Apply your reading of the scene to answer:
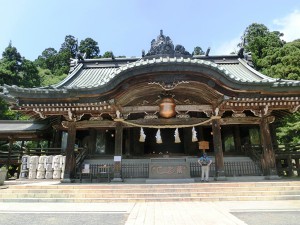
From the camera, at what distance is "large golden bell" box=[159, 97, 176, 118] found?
11594mm

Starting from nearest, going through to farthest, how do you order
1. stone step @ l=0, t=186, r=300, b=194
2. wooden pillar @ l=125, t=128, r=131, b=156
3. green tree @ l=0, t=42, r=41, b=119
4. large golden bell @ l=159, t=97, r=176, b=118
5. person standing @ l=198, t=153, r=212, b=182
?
stone step @ l=0, t=186, r=300, b=194
person standing @ l=198, t=153, r=212, b=182
large golden bell @ l=159, t=97, r=176, b=118
wooden pillar @ l=125, t=128, r=131, b=156
green tree @ l=0, t=42, r=41, b=119

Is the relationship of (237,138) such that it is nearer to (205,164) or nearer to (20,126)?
(205,164)

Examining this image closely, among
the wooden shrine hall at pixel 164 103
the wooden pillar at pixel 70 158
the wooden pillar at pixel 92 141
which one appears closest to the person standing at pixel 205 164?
the wooden shrine hall at pixel 164 103

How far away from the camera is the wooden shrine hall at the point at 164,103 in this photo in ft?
34.2

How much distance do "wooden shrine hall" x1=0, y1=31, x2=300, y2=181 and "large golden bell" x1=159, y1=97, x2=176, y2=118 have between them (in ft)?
0.17

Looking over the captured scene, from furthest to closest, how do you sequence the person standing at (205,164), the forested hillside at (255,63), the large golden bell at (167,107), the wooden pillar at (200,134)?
the forested hillside at (255,63)
the wooden pillar at (200,134)
the large golden bell at (167,107)
the person standing at (205,164)

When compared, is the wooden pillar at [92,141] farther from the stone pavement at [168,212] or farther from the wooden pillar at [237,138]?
the wooden pillar at [237,138]

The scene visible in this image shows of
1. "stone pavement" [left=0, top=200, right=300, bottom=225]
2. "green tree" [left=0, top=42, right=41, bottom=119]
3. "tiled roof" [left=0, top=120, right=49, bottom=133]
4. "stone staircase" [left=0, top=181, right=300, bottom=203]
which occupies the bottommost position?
"stone pavement" [left=0, top=200, right=300, bottom=225]

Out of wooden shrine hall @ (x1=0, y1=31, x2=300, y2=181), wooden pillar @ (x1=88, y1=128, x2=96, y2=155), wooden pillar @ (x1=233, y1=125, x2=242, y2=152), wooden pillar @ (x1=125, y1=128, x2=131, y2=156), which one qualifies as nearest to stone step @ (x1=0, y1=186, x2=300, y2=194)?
wooden shrine hall @ (x1=0, y1=31, x2=300, y2=181)

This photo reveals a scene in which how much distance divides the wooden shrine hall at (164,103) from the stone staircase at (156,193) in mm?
2355

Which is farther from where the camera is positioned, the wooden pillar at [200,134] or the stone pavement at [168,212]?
the wooden pillar at [200,134]

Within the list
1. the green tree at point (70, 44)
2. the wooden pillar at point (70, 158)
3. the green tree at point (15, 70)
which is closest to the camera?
the wooden pillar at point (70, 158)

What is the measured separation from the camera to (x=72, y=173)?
11641 mm

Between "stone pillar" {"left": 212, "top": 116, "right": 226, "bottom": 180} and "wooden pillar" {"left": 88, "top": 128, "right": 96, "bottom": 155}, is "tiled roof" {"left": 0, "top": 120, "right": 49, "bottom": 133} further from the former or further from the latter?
"stone pillar" {"left": 212, "top": 116, "right": 226, "bottom": 180}
